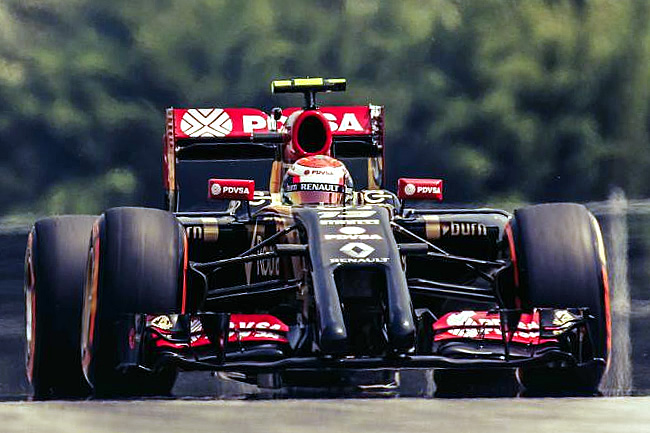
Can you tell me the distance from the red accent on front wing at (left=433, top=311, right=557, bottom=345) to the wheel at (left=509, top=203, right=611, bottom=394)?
0.35 m

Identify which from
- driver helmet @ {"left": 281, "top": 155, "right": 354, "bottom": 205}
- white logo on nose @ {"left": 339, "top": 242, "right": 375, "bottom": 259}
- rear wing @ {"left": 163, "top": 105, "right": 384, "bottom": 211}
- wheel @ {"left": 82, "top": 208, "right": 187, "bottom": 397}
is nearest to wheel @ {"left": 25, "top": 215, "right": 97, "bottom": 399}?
wheel @ {"left": 82, "top": 208, "right": 187, "bottom": 397}

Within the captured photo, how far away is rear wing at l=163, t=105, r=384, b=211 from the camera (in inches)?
478

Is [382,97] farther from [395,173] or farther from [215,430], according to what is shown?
[215,430]

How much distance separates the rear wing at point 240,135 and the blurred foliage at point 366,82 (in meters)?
7.83

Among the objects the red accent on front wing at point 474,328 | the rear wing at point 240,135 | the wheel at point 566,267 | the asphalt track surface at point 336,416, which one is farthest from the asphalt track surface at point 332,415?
the rear wing at point 240,135

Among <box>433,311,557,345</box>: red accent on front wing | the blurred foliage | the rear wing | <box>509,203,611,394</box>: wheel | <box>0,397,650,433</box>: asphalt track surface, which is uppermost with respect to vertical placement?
the blurred foliage

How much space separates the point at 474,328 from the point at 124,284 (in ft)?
5.79

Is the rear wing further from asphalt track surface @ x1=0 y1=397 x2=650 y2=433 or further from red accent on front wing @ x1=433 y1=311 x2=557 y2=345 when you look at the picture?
asphalt track surface @ x1=0 y1=397 x2=650 y2=433

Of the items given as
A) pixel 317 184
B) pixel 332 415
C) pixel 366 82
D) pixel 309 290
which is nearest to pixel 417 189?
pixel 317 184

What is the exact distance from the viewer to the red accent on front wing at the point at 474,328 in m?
8.62

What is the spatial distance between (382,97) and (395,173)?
145cm

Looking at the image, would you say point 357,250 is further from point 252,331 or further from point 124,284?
point 124,284

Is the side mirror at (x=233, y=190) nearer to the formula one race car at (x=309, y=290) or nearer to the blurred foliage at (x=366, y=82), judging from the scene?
the formula one race car at (x=309, y=290)

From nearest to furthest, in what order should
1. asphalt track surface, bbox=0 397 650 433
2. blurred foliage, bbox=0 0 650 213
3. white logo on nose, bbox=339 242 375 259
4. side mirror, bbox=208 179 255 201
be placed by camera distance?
asphalt track surface, bbox=0 397 650 433 → white logo on nose, bbox=339 242 375 259 → side mirror, bbox=208 179 255 201 → blurred foliage, bbox=0 0 650 213
